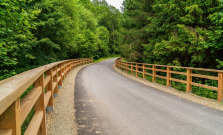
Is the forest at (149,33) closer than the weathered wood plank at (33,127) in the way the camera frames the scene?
No

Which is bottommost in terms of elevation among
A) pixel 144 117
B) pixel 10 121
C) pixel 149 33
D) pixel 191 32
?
pixel 144 117

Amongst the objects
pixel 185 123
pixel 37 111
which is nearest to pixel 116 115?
pixel 185 123

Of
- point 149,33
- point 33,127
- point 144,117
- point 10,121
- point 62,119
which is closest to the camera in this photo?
point 10,121

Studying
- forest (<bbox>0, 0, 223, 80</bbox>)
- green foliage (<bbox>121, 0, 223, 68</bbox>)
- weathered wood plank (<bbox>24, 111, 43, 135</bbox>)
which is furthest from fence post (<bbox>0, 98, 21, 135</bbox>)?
green foliage (<bbox>121, 0, 223, 68</bbox>)

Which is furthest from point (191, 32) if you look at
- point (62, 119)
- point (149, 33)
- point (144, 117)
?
point (62, 119)

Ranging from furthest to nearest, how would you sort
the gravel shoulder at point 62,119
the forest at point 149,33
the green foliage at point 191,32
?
the green foliage at point 191,32
the forest at point 149,33
the gravel shoulder at point 62,119

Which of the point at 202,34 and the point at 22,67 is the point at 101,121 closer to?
the point at 202,34

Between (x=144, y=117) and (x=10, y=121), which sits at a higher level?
(x=10, y=121)

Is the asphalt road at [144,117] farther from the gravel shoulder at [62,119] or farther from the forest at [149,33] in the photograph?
the forest at [149,33]

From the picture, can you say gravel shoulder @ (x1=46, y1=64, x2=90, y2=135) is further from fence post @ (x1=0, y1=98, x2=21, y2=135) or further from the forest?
the forest

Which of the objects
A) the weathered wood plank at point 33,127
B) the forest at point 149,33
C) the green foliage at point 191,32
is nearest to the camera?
the weathered wood plank at point 33,127

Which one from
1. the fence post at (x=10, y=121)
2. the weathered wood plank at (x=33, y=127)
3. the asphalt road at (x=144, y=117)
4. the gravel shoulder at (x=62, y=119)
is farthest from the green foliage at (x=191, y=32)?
the fence post at (x=10, y=121)

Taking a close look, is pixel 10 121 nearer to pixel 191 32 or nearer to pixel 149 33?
pixel 191 32

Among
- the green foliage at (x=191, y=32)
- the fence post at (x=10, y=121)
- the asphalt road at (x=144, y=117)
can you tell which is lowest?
the asphalt road at (x=144, y=117)
